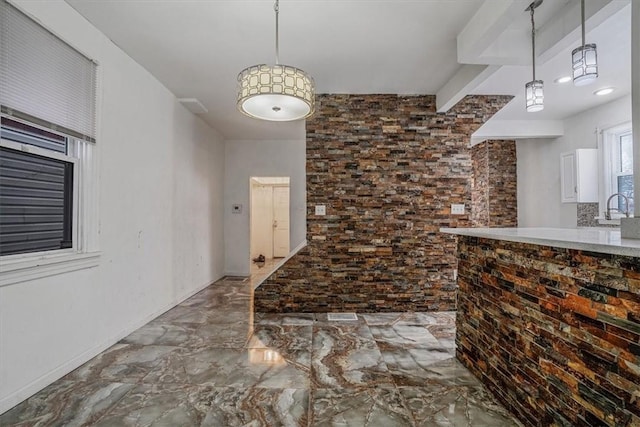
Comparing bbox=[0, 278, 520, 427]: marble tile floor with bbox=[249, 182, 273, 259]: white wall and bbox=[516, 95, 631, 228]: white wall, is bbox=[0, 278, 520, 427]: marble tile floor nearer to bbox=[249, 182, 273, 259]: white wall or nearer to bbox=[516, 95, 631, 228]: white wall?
bbox=[516, 95, 631, 228]: white wall

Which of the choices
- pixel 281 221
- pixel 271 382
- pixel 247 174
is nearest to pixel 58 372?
pixel 271 382

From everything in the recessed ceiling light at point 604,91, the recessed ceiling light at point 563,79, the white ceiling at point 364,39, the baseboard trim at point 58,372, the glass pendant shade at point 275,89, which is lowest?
the baseboard trim at point 58,372

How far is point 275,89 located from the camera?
1.87 meters

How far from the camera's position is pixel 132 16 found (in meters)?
2.45

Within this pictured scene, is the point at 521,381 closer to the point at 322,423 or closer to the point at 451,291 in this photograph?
the point at 322,423

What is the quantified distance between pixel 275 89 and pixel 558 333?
190 cm

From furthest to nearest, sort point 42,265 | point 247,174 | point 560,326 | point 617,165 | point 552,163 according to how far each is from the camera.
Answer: point 247,174
point 552,163
point 617,165
point 42,265
point 560,326

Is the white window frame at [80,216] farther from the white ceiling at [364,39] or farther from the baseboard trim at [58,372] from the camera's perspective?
the white ceiling at [364,39]

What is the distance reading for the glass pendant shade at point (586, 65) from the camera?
1.81 meters

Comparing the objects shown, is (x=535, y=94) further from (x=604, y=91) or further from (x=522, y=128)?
(x=522, y=128)

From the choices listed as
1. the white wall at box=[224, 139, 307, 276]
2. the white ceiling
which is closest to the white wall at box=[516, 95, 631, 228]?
the white ceiling

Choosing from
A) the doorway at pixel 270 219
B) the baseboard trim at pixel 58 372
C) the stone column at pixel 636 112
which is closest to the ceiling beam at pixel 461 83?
the stone column at pixel 636 112

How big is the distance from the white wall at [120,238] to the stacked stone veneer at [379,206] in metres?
1.32

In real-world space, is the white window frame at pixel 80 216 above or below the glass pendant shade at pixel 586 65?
below
